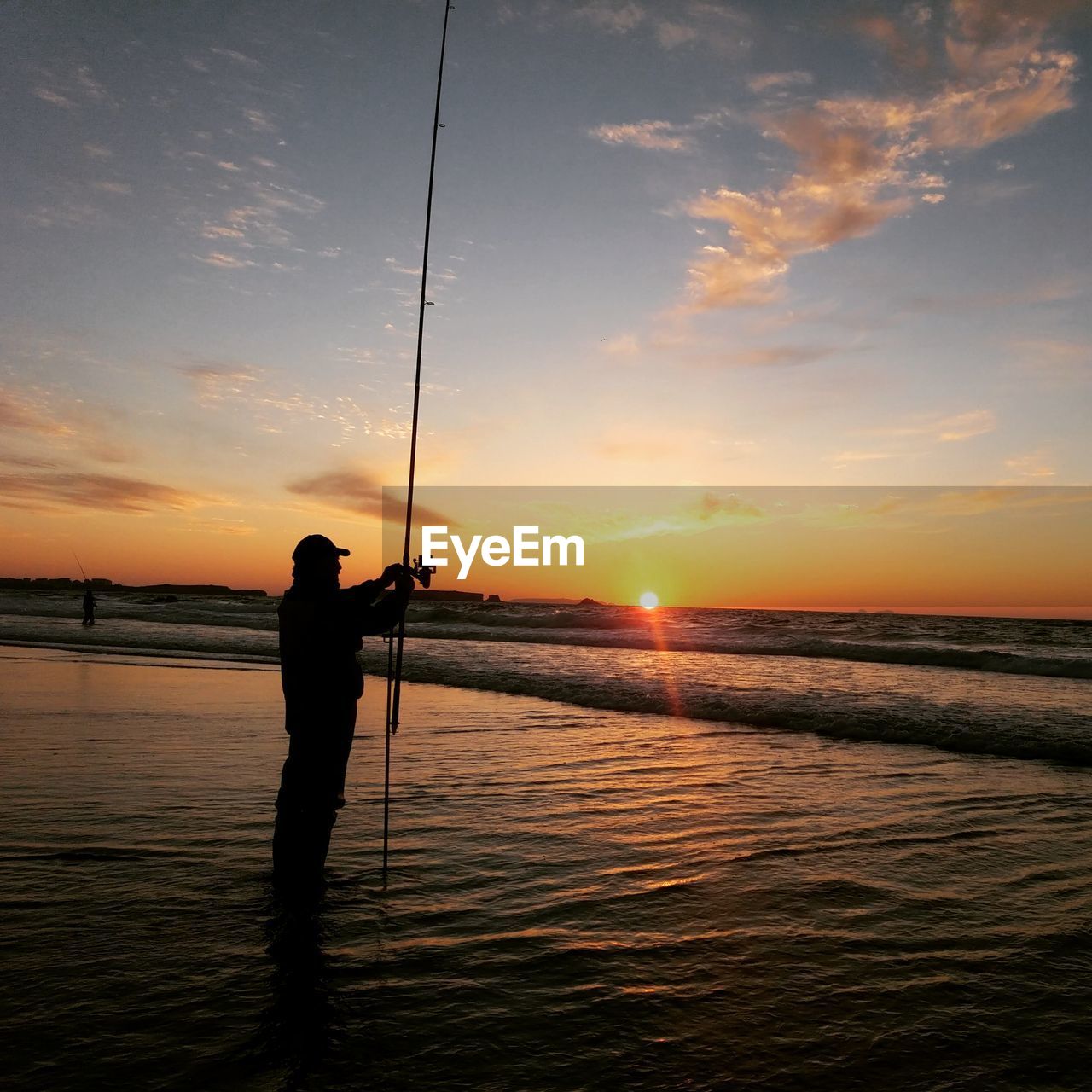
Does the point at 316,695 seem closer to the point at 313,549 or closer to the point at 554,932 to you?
the point at 313,549

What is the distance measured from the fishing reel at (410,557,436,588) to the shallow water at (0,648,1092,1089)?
180 cm

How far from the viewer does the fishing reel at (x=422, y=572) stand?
532cm

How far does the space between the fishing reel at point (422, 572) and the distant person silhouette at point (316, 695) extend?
46 cm

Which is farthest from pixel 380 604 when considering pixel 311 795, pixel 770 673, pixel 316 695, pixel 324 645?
pixel 770 673

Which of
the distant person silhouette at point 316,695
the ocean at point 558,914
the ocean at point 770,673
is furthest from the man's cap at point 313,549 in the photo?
the ocean at point 770,673

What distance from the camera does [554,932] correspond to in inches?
169

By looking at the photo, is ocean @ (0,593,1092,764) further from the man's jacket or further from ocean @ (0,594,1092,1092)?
the man's jacket

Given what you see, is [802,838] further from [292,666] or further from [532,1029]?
[292,666]

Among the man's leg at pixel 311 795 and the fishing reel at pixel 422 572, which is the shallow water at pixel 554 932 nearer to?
the man's leg at pixel 311 795

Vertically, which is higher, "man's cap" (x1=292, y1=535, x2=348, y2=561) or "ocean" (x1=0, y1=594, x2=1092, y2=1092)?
"man's cap" (x1=292, y1=535, x2=348, y2=561)

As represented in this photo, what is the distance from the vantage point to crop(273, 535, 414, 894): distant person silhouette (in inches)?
186

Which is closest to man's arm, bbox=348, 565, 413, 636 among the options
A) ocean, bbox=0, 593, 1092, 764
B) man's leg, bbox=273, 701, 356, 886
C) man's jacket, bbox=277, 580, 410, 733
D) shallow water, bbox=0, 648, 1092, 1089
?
man's jacket, bbox=277, 580, 410, 733

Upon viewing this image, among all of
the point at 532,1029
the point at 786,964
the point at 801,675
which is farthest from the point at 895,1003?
the point at 801,675

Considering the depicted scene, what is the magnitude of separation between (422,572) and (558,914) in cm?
217
